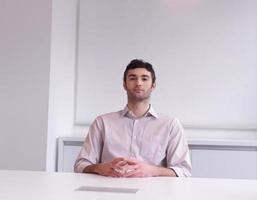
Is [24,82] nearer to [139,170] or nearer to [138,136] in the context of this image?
[138,136]

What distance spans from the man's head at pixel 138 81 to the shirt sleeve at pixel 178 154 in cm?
25

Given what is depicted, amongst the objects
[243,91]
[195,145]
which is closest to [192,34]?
[243,91]

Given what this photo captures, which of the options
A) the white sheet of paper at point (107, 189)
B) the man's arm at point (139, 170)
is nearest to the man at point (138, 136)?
the man's arm at point (139, 170)

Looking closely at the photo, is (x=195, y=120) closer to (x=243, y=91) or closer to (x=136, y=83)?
(x=243, y=91)

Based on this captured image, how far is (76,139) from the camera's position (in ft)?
12.3

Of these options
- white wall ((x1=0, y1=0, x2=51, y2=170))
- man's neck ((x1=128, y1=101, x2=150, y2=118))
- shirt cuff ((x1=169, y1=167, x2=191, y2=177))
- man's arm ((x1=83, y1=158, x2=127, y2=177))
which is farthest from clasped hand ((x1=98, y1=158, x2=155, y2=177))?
white wall ((x1=0, y1=0, x2=51, y2=170))

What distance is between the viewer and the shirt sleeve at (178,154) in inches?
99.0

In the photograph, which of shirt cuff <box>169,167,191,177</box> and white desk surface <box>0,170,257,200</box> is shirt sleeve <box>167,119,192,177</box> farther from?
white desk surface <box>0,170,257,200</box>

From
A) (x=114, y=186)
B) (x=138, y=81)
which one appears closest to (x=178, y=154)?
(x=138, y=81)

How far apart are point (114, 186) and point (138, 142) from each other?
2.34ft

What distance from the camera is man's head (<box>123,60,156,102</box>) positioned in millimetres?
2645

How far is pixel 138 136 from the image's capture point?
2639 millimetres

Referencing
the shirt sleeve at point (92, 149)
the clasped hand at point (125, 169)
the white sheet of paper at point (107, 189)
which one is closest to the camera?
the white sheet of paper at point (107, 189)

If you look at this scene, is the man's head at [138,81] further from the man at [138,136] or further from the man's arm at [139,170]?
the man's arm at [139,170]
